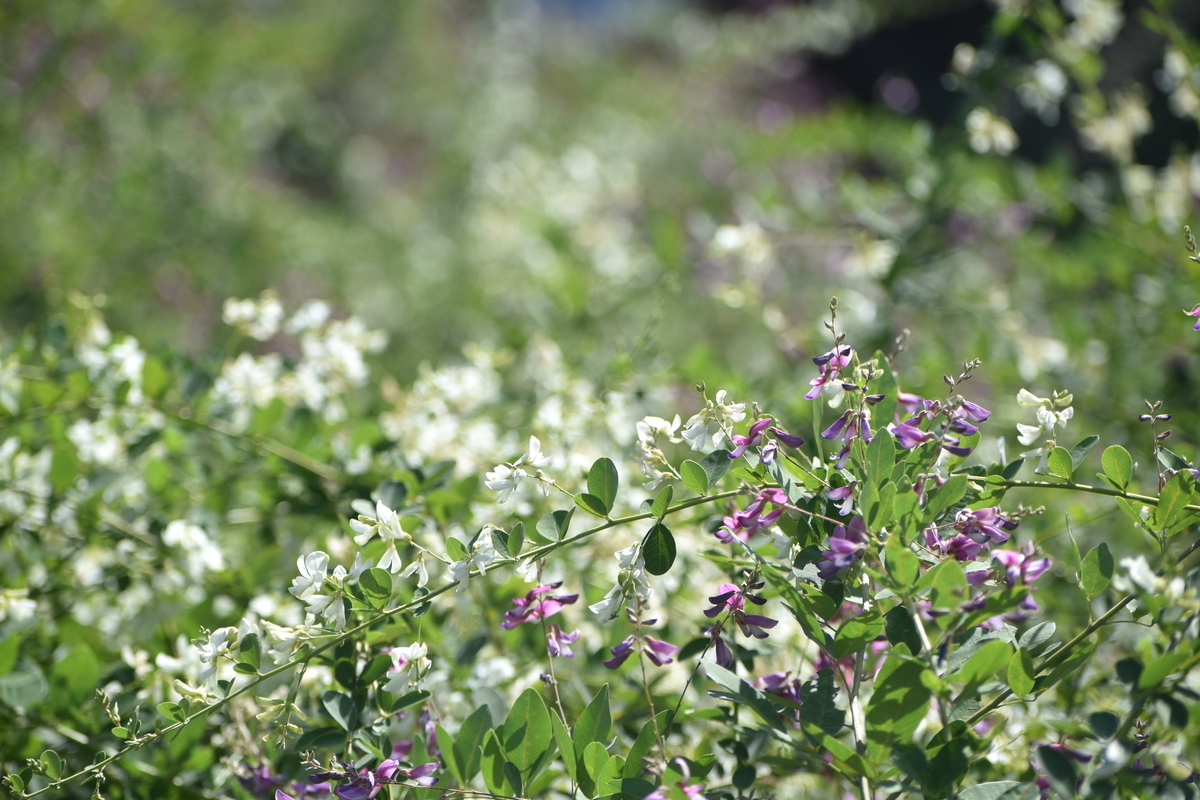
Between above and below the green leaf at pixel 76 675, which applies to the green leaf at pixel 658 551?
above

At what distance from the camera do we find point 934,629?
2.30 feet

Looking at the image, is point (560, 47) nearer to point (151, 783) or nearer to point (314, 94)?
point (314, 94)

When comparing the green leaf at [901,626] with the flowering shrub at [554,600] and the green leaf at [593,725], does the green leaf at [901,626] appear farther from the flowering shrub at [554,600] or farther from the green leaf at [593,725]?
the green leaf at [593,725]

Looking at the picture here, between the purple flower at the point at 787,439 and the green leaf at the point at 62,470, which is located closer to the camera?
the purple flower at the point at 787,439

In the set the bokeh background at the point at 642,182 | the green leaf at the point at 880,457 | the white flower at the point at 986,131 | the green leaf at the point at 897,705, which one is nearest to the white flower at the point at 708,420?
the green leaf at the point at 880,457

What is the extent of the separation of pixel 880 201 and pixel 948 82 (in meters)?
0.34

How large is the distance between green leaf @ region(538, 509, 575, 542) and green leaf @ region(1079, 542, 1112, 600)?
0.42 meters

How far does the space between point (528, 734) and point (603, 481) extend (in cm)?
21

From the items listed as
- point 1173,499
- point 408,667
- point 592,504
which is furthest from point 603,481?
point 1173,499

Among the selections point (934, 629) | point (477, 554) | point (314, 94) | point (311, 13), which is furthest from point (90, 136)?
point (934, 629)

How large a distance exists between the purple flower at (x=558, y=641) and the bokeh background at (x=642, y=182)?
478mm

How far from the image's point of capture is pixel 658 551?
65 cm

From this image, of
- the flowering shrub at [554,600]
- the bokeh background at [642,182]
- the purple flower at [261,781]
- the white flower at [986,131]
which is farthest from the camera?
the bokeh background at [642,182]

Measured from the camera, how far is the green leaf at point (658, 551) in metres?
0.64
